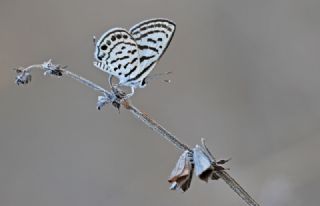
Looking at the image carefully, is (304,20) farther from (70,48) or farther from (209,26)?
(70,48)

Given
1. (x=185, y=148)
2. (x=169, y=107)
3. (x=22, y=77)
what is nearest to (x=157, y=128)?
(x=185, y=148)

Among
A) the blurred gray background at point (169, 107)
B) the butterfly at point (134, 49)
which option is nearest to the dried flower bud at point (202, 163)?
the butterfly at point (134, 49)

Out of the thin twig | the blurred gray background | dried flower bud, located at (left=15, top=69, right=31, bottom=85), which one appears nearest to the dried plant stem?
the thin twig

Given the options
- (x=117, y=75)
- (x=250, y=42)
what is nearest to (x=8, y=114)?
(x=250, y=42)

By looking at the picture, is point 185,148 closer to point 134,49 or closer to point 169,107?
point 134,49

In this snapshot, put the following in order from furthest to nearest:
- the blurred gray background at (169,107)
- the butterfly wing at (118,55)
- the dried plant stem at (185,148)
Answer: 1. the blurred gray background at (169,107)
2. the butterfly wing at (118,55)
3. the dried plant stem at (185,148)

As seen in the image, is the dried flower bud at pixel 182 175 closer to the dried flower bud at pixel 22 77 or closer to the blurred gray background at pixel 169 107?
the dried flower bud at pixel 22 77
